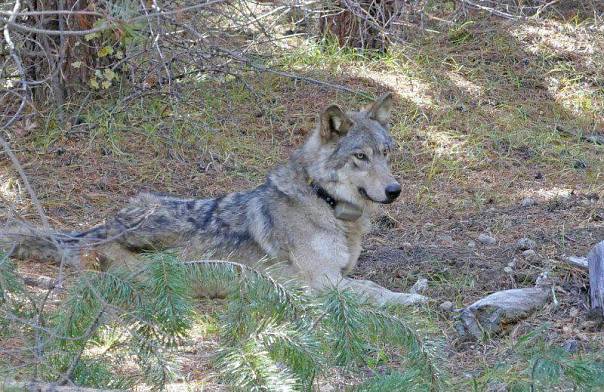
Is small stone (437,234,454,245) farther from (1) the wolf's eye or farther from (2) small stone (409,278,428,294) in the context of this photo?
(1) the wolf's eye

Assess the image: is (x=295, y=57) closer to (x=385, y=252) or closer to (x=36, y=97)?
(x=36, y=97)

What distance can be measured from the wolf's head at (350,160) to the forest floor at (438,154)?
27.6 inches

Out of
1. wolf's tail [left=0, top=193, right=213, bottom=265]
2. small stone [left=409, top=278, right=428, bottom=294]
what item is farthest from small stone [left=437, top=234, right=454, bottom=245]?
wolf's tail [left=0, top=193, right=213, bottom=265]

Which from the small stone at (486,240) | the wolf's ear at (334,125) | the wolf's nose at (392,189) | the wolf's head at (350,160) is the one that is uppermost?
the wolf's ear at (334,125)

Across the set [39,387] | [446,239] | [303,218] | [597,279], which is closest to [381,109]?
[303,218]

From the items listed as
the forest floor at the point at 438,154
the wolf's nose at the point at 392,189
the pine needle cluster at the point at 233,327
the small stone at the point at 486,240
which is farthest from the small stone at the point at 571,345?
the small stone at the point at 486,240

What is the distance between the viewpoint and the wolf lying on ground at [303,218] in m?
5.98

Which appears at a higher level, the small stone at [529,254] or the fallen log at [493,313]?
the fallen log at [493,313]

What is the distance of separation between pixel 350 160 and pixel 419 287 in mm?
954

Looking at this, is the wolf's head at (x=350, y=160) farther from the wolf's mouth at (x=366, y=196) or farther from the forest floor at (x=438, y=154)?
the forest floor at (x=438, y=154)

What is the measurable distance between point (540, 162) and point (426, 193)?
1415 mm

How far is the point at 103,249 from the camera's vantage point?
19.8 ft

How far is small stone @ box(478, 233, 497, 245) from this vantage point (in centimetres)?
686

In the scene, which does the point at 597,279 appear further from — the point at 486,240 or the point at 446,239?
the point at 446,239
